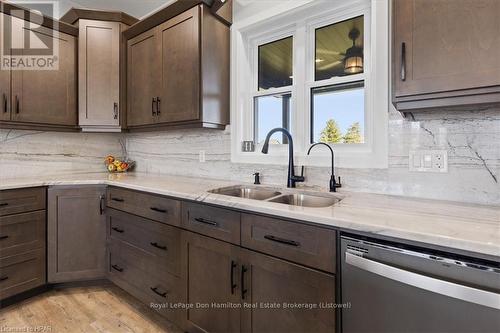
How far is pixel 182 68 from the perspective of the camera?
204 cm

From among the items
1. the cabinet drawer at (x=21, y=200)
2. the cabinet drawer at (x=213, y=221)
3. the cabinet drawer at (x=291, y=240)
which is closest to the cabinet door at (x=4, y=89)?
the cabinet drawer at (x=21, y=200)

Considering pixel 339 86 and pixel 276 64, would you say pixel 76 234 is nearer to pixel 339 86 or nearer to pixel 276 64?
pixel 276 64

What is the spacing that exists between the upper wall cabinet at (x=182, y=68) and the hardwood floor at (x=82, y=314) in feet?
4.69

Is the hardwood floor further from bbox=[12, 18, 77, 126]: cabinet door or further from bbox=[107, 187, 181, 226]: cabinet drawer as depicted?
bbox=[12, 18, 77, 126]: cabinet door

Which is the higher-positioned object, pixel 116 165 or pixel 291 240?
pixel 116 165

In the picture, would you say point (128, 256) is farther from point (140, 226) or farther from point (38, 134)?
point (38, 134)

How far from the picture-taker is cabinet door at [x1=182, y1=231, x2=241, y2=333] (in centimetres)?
133

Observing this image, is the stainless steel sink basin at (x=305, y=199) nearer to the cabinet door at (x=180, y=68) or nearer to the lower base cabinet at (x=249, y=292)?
the lower base cabinet at (x=249, y=292)

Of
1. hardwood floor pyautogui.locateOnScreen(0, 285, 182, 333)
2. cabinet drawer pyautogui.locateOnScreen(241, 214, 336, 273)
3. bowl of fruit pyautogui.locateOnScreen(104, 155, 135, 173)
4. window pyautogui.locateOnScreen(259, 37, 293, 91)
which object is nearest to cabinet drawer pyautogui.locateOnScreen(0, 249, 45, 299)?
hardwood floor pyautogui.locateOnScreen(0, 285, 182, 333)

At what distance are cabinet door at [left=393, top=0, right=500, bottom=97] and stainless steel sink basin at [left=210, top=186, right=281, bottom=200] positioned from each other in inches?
38.0

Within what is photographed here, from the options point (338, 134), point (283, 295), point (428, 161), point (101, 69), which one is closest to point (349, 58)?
point (338, 134)

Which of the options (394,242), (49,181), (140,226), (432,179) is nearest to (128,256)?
(140,226)

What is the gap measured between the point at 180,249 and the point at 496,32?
1.76 meters

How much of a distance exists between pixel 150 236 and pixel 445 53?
187cm
